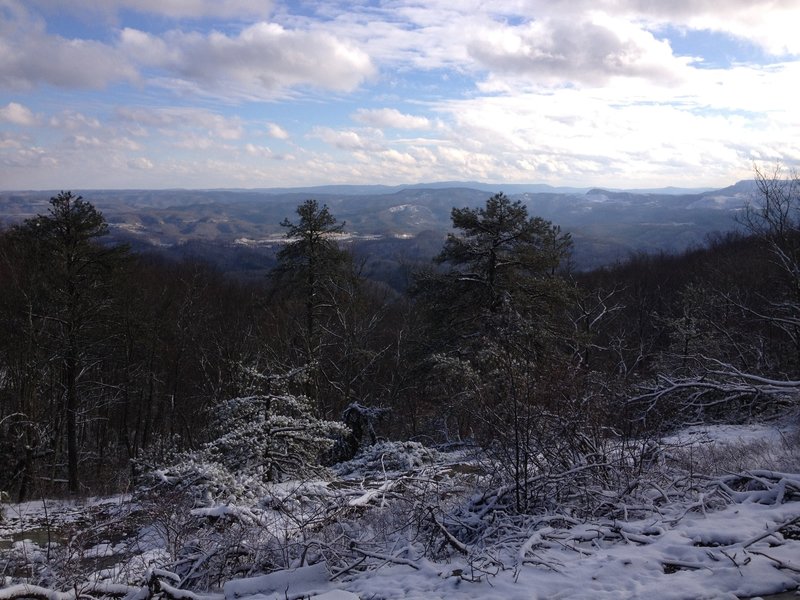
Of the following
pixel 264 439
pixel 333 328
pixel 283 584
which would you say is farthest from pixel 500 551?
pixel 333 328

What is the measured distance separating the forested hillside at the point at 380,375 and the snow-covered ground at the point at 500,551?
121mm

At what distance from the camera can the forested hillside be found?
621 cm

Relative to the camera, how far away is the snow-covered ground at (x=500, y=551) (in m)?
3.81

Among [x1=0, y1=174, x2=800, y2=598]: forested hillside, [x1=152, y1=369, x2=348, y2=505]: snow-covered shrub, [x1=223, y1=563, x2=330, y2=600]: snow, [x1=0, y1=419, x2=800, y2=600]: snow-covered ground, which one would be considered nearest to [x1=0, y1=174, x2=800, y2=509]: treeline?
[x1=0, y1=174, x2=800, y2=598]: forested hillside

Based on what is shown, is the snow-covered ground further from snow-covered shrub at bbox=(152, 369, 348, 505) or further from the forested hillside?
snow-covered shrub at bbox=(152, 369, 348, 505)

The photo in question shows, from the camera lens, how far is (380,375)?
28562mm

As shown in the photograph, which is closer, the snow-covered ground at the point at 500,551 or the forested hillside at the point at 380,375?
the snow-covered ground at the point at 500,551

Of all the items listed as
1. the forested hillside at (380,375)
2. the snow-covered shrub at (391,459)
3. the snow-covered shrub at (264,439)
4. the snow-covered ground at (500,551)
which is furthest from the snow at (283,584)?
the snow-covered shrub at (391,459)

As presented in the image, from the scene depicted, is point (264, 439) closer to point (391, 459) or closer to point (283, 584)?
point (391, 459)

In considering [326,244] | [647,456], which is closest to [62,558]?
[647,456]

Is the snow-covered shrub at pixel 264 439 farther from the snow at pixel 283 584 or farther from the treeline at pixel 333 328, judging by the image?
the snow at pixel 283 584

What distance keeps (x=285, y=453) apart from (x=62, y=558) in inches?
237

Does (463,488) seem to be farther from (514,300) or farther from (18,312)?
(18,312)

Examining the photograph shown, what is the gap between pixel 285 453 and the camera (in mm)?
11742
